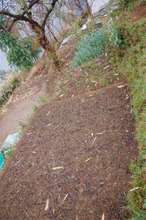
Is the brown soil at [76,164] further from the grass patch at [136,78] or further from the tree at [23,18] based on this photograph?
the tree at [23,18]

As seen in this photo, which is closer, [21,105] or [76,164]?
[76,164]

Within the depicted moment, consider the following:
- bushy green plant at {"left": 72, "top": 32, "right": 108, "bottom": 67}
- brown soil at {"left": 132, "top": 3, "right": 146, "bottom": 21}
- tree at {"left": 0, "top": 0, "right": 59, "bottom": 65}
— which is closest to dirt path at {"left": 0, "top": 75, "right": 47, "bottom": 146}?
tree at {"left": 0, "top": 0, "right": 59, "bottom": 65}

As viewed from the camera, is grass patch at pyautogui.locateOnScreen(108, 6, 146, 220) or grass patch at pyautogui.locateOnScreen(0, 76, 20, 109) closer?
grass patch at pyautogui.locateOnScreen(108, 6, 146, 220)

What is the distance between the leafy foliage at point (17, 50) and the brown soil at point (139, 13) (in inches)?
99.8

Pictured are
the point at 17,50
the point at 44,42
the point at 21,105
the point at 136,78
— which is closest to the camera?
the point at 136,78

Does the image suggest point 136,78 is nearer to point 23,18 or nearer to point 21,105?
point 23,18

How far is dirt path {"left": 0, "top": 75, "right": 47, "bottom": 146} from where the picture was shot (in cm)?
720

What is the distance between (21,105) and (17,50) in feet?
4.51

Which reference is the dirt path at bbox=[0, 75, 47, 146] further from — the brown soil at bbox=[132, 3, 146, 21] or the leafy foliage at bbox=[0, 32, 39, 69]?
the brown soil at bbox=[132, 3, 146, 21]

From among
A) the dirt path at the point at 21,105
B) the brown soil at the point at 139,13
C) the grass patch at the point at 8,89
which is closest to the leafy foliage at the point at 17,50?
the dirt path at the point at 21,105

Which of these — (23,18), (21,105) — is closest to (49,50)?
(23,18)

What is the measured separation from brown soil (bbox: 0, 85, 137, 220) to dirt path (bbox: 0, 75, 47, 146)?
2159 millimetres

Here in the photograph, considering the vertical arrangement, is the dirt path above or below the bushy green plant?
below

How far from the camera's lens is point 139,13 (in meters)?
6.30
